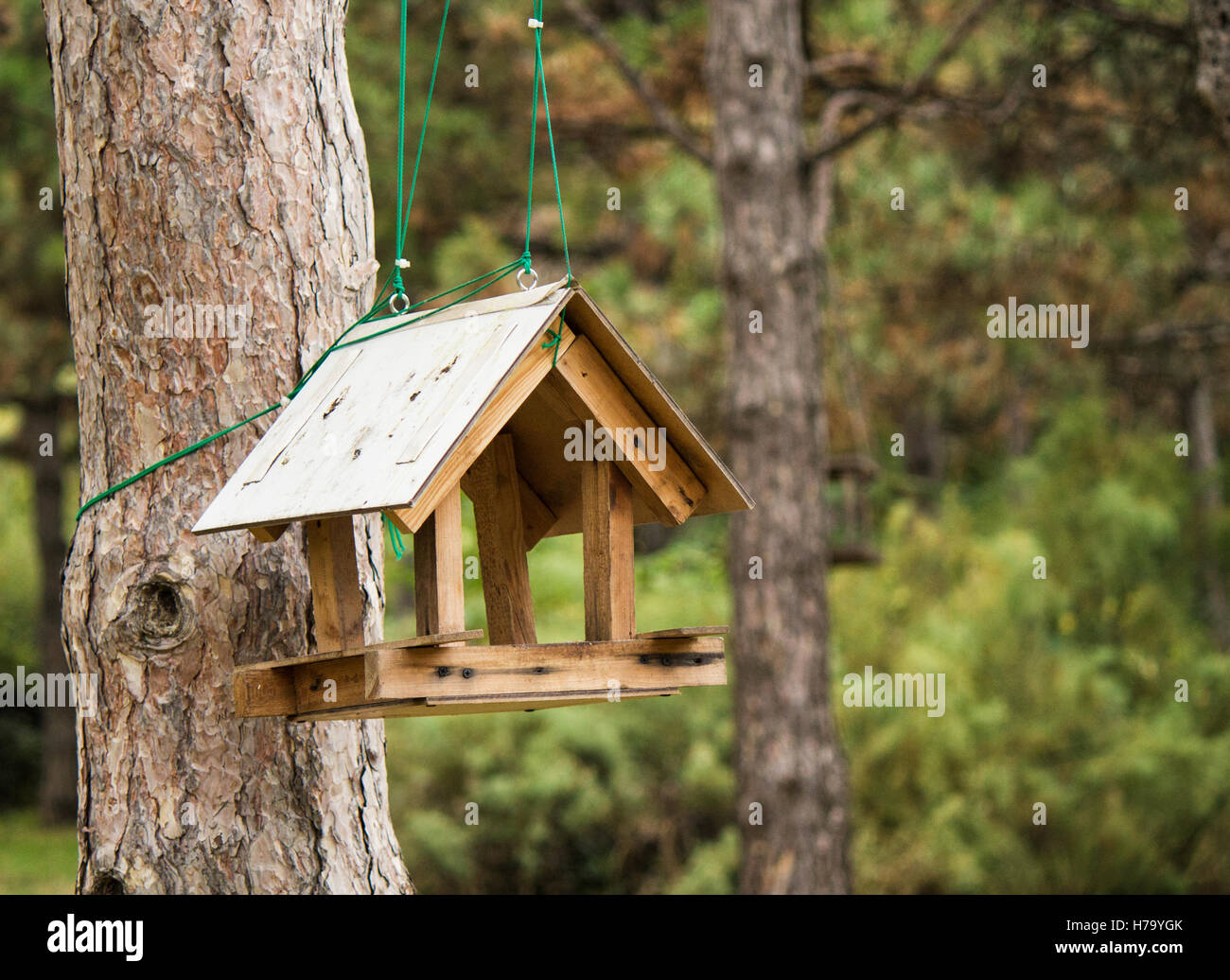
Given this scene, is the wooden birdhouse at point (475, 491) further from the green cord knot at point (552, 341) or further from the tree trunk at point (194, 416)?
the tree trunk at point (194, 416)

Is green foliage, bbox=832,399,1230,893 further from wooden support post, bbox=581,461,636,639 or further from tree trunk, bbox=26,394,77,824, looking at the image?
tree trunk, bbox=26,394,77,824

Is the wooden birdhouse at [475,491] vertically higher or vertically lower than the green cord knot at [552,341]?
lower

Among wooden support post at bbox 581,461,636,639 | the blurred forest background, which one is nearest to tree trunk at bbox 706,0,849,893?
the blurred forest background

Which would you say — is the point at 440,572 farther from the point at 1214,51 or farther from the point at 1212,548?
the point at 1212,548

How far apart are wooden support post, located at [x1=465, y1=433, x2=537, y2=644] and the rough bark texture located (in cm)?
243

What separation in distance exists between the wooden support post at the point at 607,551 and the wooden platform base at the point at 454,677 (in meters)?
0.05

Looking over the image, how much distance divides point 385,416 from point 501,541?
0.41m

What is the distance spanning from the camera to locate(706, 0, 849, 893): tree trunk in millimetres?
6008

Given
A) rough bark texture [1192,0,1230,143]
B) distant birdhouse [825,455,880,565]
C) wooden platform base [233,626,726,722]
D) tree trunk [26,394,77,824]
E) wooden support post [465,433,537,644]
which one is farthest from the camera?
tree trunk [26,394,77,824]

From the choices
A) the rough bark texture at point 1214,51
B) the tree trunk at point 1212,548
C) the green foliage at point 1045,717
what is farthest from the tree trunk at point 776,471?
the tree trunk at point 1212,548

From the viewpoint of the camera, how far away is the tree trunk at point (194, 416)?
224 centimetres

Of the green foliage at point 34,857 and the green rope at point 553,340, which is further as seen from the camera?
the green foliage at point 34,857

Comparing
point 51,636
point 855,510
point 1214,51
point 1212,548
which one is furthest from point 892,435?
point 51,636

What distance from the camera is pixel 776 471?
19.9ft
